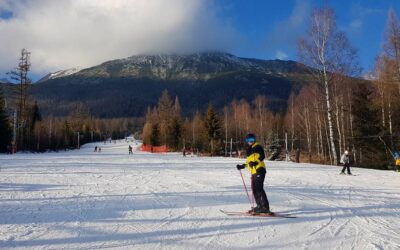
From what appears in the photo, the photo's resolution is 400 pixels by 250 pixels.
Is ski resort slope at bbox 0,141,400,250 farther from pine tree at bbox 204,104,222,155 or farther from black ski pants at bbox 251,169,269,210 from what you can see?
pine tree at bbox 204,104,222,155

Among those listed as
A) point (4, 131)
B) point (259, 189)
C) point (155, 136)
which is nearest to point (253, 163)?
point (259, 189)

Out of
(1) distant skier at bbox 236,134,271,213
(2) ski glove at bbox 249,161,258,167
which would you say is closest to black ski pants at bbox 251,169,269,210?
(1) distant skier at bbox 236,134,271,213

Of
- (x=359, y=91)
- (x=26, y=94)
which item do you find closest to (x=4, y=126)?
(x=26, y=94)

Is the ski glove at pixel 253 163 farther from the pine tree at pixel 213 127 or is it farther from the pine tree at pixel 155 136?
the pine tree at pixel 155 136

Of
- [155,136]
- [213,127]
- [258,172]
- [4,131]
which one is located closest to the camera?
[258,172]

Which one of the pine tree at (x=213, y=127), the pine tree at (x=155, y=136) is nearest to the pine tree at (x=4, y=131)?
the pine tree at (x=213, y=127)

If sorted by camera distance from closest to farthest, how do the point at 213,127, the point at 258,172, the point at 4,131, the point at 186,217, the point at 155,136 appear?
the point at 186,217
the point at 258,172
the point at 4,131
the point at 213,127
the point at 155,136

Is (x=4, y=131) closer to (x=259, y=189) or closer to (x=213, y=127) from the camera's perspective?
(x=213, y=127)

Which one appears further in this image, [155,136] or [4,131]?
[155,136]

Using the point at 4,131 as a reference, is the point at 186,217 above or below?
below

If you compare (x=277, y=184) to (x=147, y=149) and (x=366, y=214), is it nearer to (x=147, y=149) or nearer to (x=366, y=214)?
(x=366, y=214)

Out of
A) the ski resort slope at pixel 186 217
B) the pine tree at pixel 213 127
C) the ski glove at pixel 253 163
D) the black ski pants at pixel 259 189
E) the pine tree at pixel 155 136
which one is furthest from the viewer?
the pine tree at pixel 155 136

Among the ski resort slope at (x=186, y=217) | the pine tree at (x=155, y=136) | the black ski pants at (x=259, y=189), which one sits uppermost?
the pine tree at (x=155, y=136)

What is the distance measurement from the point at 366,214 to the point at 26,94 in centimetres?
5496
